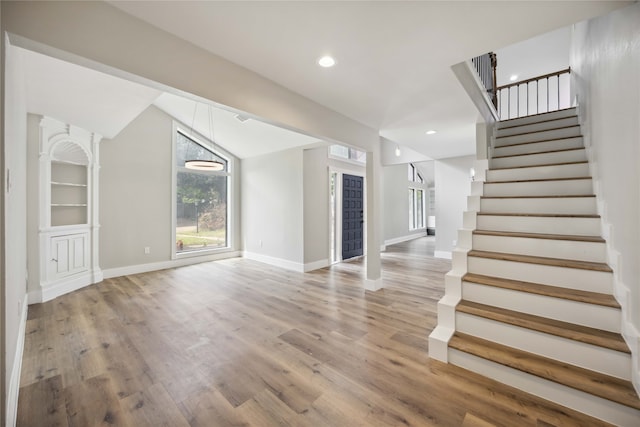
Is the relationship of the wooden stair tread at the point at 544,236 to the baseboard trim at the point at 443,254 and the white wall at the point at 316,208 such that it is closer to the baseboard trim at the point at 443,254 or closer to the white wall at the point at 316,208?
the white wall at the point at 316,208

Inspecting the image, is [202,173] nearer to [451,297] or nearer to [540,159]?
[451,297]

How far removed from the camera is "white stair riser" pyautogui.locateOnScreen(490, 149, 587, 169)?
2896 millimetres

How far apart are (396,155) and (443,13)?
18.7ft

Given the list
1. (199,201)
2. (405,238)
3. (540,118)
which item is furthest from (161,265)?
(405,238)

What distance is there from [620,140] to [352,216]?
479 centimetres

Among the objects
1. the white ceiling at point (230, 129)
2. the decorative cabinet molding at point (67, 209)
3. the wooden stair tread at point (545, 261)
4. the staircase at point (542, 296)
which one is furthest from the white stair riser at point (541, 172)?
the decorative cabinet molding at point (67, 209)

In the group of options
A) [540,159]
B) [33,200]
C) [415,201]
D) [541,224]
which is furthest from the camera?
[415,201]

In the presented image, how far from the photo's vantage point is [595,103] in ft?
7.95

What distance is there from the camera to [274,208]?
5766 millimetres

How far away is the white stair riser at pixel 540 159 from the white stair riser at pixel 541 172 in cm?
17

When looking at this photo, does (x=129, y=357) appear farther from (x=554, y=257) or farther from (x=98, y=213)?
(x=554, y=257)

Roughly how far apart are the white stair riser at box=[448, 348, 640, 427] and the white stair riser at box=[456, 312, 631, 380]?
221 mm

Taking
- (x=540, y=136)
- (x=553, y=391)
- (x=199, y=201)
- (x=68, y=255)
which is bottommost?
(x=553, y=391)

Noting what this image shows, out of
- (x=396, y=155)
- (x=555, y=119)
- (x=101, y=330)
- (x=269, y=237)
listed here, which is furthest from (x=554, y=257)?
(x=396, y=155)
